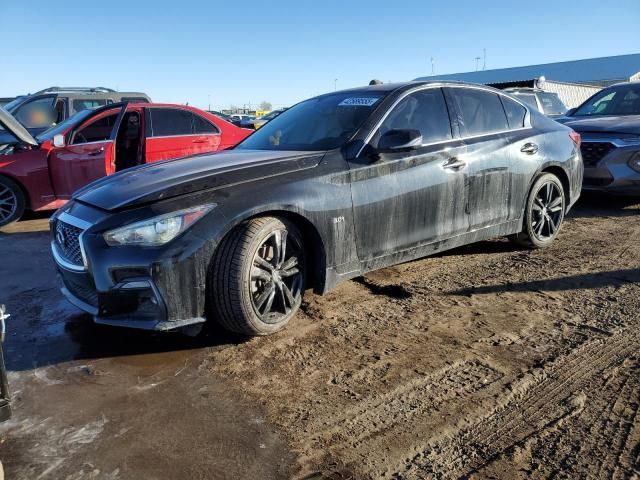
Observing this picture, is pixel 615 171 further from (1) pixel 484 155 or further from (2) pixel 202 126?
(2) pixel 202 126

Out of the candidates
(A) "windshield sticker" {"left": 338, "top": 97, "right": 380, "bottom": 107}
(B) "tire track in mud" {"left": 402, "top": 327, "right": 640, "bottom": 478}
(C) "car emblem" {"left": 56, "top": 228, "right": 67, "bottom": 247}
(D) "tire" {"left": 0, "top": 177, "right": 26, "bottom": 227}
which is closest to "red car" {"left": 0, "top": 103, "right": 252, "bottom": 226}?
(D) "tire" {"left": 0, "top": 177, "right": 26, "bottom": 227}

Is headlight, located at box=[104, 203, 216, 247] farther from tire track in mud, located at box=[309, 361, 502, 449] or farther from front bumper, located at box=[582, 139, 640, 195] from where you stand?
front bumper, located at box=[582, 139, 640, 195]

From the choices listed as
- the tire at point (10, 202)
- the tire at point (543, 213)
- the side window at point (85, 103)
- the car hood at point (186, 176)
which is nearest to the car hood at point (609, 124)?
the tire at point (543, 213)

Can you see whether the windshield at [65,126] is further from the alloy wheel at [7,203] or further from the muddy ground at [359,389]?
the muddy ground at [359,389]

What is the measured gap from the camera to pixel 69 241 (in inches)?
132

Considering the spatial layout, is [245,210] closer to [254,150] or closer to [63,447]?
[254,150]

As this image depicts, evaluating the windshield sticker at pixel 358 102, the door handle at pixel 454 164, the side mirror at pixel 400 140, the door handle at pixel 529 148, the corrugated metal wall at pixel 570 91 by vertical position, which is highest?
the corrugated metal wall at pixel 570 91

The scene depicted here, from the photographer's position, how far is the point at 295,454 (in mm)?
2283

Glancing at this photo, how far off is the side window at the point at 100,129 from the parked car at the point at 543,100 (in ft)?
25.0

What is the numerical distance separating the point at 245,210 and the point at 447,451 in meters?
1.71

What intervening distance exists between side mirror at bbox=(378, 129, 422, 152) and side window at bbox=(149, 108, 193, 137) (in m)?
4.71

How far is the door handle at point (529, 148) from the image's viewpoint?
16.1 feet

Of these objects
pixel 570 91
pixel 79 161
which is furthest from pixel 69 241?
pixel 570 91

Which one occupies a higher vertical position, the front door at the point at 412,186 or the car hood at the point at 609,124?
the car hood at the point at 609,124
